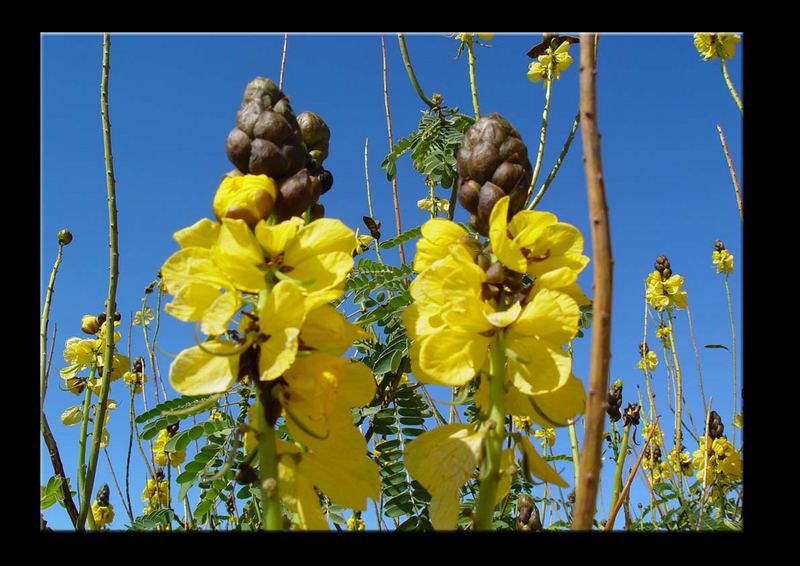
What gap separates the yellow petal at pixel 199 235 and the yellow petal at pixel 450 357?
439 mm

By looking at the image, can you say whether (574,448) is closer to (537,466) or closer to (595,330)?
(537,466)

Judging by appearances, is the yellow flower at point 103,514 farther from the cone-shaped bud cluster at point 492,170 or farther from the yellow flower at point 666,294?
the yellow flower at point 666,294

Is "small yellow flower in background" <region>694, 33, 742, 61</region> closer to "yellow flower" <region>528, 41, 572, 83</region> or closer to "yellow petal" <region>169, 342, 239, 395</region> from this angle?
"yellow flower" <region>528, 41, 572, 83</region>

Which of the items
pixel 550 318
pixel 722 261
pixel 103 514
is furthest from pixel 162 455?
pixel 722 261

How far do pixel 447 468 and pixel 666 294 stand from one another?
5.02m

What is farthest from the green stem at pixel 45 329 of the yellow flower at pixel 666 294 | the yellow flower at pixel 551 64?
the yellow flower at pixel 666 294

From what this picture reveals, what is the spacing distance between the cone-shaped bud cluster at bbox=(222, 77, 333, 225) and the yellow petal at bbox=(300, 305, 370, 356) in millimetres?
213

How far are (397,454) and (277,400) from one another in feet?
3.70

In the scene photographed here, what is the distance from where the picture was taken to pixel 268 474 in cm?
104
